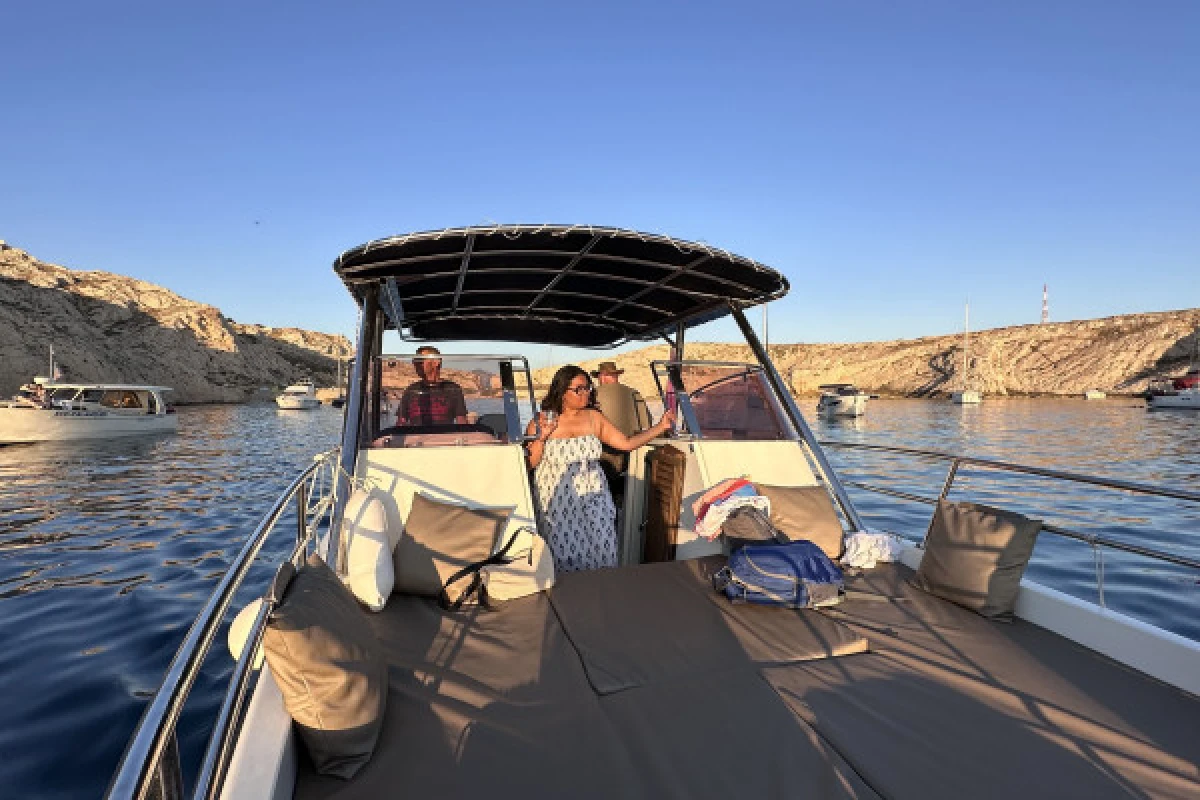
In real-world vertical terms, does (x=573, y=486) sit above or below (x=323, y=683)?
above

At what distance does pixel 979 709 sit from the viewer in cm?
251

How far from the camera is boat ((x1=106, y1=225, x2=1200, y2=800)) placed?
2000mm

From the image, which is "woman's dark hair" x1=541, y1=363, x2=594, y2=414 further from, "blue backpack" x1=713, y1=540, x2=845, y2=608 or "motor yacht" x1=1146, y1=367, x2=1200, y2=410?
"motor yacht" x1=1146, y1=367, x2=1200, y2=410

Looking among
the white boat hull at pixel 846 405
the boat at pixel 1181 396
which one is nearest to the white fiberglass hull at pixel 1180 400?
the boat at pixel 1181 396

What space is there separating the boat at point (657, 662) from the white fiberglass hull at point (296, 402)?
47882 mm

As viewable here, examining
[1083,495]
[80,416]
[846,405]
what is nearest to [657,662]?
[1083,495]

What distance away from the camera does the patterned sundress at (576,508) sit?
461 cm

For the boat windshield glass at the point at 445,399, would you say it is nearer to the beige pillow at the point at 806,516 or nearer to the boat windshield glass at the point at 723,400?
the boat windshield glass at the point at 723,400

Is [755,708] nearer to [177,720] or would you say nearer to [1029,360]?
[177,720]

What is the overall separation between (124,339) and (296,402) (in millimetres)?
18931

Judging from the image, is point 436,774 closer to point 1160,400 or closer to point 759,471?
point 759,471

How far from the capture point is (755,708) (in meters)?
2.48

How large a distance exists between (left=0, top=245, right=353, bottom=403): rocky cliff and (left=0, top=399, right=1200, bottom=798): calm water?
91.6 feet


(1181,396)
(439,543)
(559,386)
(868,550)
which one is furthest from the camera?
(1181,396)
